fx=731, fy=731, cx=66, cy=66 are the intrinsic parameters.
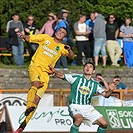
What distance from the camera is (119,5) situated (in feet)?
90.8

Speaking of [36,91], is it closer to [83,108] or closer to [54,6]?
[83,108]

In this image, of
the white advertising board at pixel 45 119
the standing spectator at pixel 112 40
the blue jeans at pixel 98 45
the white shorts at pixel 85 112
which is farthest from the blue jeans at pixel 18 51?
the white shorts at pixel 85 112

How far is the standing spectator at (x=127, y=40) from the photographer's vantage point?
80.3 ft

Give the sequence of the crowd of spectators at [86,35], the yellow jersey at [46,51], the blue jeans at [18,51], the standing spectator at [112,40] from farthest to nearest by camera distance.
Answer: the standing spectator at [112,40] < the blue jeans at [18,51] < the crowd of spectators at [86,35] < the yellow jersey at [46,51]

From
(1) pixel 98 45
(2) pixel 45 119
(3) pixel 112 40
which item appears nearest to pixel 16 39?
(1) pixel 98 45

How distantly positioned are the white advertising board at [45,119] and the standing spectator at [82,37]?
11.6 feet

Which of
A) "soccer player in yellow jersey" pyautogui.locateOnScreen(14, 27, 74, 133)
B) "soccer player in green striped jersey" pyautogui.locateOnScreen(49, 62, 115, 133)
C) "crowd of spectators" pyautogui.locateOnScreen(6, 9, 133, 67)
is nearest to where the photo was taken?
"soccer player in green striped jersey" pyautogui.locateOnScreen(49, 62, 115, 133)

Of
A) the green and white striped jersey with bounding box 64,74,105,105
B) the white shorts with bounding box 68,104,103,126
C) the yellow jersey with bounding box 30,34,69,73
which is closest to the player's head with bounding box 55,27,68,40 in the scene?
the yellow jersey with bounding box 30,34,69,73

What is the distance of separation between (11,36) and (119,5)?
5554 millimetres

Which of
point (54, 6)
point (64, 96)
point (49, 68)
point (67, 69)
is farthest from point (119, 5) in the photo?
point (49, 68)

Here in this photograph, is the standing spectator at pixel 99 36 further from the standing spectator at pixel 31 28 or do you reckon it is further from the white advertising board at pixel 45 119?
the white advertising board at pixel 45 119

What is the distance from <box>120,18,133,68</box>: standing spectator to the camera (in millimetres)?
24469

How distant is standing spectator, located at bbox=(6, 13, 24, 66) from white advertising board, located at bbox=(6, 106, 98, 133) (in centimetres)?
318

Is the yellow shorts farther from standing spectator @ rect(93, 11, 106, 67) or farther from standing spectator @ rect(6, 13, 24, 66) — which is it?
standing spectator @ rect(93, 11, 106, 67)
